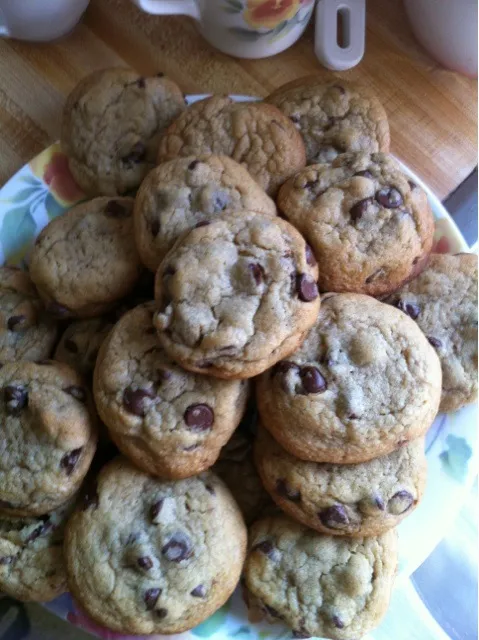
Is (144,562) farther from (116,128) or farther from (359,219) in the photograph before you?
(116,128)

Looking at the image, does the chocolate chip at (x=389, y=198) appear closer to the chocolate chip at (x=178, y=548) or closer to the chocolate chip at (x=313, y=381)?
the chocolate chip at (x=313, y=381)

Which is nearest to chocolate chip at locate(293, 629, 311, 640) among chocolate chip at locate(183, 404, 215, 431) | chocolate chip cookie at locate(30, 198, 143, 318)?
chocolate chip at locate(183, 404, 215, 431)

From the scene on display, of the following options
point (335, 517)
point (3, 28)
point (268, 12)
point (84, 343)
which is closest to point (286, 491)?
point (335, 517)

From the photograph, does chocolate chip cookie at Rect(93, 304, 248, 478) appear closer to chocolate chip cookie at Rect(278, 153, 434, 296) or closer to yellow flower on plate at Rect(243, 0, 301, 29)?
chocolate chip cookie at Rect(278, 153, 434, 296)

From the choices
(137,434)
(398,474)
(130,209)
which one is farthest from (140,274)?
(398,474)

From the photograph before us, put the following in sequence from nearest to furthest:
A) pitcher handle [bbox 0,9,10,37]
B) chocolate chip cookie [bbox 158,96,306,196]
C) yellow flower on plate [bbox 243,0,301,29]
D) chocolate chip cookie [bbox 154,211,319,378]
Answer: chocolate chip cookie [bbox 154,211,319,378]
chocolate chip cookie [bbox 158,96,306,196]
yellow flower on plate [bbox 243,0,301,29]
pitcher handle [bbox 0,9,10,37]

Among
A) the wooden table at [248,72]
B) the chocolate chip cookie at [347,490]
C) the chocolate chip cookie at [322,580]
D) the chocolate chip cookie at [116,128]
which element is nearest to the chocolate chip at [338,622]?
the chocolate chip cookie at [322,580]
